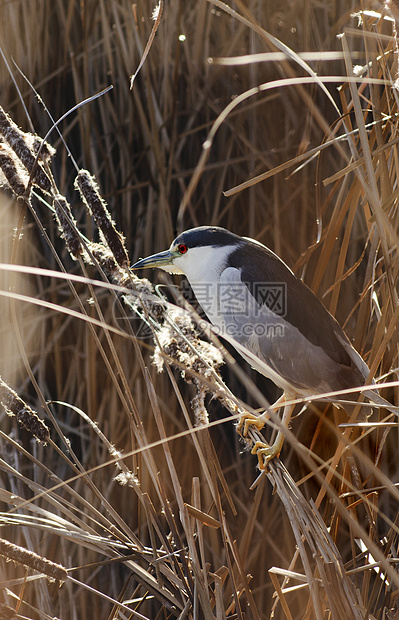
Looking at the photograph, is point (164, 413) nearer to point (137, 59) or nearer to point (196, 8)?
point (137, 59)

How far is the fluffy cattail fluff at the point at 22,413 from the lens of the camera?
689 mm

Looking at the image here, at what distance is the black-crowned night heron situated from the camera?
1.07m

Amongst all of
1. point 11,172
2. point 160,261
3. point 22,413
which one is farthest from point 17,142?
point 160,261

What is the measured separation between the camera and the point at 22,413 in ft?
2.31

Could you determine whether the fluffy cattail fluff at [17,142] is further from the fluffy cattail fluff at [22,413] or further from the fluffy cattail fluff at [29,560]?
the fluffy cattail fluff at [29,560]

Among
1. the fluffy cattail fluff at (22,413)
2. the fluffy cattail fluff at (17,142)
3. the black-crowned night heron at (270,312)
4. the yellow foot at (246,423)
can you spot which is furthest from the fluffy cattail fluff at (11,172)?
the yellow foot at (246,423)

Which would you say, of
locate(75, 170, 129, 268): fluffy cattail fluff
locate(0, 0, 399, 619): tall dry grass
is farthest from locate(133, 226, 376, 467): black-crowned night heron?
locate(75, 170, 129, 268): fluffy cattail fluff

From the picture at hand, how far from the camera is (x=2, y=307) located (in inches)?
52.2

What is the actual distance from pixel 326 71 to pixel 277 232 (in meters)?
0.51

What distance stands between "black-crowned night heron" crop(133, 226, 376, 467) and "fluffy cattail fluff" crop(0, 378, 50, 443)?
0.46 metres

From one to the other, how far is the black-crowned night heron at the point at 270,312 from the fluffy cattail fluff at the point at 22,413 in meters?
0.46

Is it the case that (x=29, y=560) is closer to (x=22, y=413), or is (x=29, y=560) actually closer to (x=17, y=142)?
(x=22, y=413)

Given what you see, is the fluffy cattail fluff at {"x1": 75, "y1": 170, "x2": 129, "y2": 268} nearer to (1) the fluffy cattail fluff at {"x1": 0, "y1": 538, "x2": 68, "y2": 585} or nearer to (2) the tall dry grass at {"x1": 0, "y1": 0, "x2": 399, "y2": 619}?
(1) the fluffy cattail fluff at {"x1": 0, "y1": 538, "x2": 68, "y2": 585}

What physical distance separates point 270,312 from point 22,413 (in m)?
0.59
